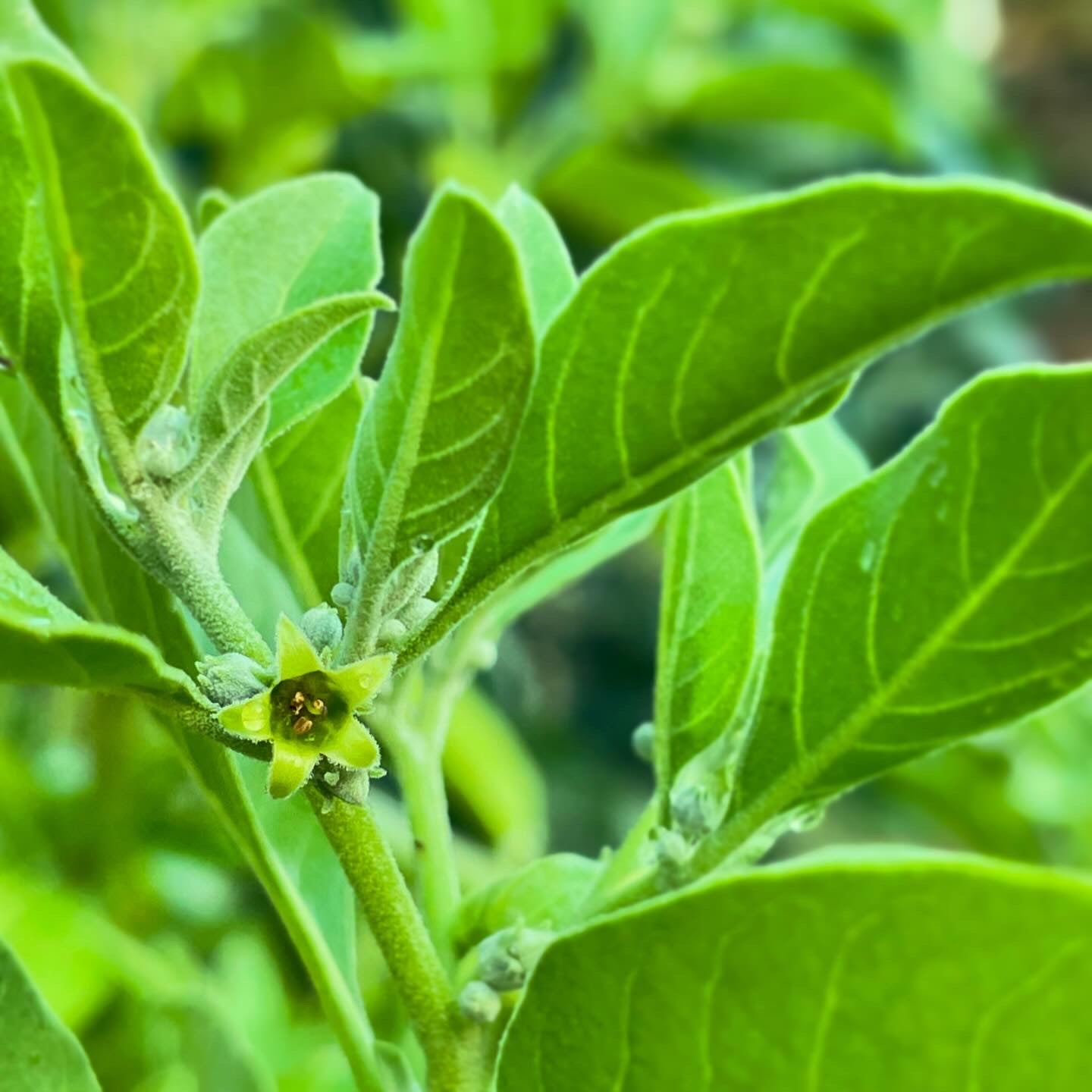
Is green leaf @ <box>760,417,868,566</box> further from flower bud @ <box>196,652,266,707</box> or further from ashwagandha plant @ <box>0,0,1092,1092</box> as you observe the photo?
flower bud @ <box>196,652,266,707</box>

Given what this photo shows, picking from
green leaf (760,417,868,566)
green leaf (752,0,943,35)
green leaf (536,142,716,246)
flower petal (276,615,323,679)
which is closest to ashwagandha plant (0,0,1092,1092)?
flower petal (276,615,323,679)

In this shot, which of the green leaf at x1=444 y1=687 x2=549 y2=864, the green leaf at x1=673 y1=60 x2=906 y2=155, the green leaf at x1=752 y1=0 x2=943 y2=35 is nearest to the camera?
the green leaf at x1=444 y1=687 x2=549 y2=864

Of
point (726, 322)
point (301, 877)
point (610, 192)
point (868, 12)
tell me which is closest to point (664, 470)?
point (726, 322)

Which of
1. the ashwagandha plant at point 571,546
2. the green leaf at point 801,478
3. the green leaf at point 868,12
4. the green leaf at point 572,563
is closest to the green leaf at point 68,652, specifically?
the ashwagandha plant at point 571,546

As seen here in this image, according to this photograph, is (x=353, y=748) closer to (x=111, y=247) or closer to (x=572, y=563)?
(x=111, y=247)

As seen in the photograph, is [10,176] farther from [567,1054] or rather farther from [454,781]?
[454,781]

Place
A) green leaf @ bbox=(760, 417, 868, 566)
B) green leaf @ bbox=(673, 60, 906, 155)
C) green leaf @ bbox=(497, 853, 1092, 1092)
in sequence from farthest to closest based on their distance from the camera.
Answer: green leaf @ bbox=(673, 60, 906, 155) < green leaf @ bbox=(760, 417, 868, 566) < green leaf @ bbox=(497, 853, 1092, 1092)
